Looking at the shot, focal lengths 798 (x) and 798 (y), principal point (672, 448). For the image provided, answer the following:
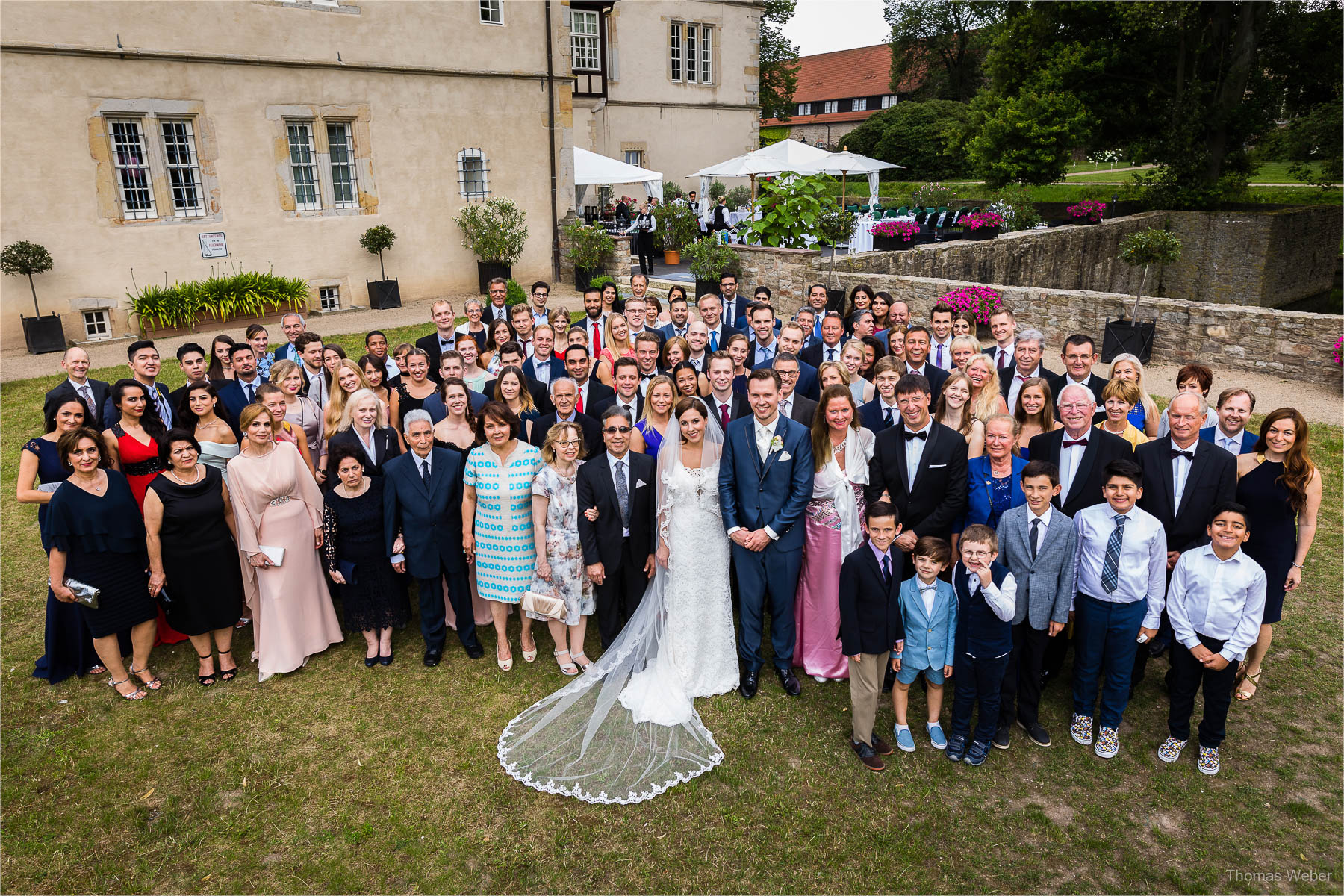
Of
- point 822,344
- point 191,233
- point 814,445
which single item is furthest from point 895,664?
point 191,233

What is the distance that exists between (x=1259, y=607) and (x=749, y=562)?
9.10ft

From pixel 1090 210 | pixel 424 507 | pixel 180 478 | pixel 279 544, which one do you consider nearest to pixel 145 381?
pixel 180 478

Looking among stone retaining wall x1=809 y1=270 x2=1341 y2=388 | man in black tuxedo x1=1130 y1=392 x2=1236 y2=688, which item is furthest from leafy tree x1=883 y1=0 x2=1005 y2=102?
man in black tuxedo x1=1130 y1=392 x2=1236 y2=688

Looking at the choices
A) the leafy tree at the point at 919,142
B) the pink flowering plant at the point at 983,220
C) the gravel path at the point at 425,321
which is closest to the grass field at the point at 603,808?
the gravel path at the point at 425,321

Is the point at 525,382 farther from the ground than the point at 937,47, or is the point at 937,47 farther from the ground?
the point at 937,47

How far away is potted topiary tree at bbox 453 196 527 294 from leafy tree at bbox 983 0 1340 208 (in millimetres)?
14279

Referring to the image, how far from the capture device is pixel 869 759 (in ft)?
15.2

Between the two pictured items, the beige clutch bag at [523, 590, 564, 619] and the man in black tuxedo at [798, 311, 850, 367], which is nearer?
the beige clutch bag at [523, 590, 564, 619]

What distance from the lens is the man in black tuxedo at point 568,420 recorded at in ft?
18.3

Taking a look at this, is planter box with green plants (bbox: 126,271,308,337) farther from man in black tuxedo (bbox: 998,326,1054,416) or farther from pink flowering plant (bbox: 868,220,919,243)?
man in black tuxedo (bbox: 998,326,1054,416)

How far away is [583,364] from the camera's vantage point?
6453 millimetres

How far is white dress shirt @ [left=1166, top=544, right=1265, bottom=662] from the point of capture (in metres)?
4.20

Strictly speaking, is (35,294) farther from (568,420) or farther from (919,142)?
(919,142)

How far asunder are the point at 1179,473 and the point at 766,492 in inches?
97.0
